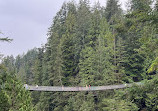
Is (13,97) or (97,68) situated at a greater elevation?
(97,68)

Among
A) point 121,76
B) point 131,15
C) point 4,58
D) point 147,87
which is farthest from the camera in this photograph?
point 121,76

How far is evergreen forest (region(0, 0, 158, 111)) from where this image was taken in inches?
211

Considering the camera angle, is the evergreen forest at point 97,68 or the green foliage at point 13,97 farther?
the evergreen forest at point 97,68

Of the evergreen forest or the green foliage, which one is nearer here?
the green foliage

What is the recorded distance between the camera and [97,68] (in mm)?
16719

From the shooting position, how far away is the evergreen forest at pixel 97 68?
535 cm

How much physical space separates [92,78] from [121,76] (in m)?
2.81

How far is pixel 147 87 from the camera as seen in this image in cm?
766

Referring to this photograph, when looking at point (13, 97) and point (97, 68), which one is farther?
point (97, 68)

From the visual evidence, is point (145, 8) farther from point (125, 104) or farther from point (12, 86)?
point (125, 104)

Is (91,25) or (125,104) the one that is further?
(91,25)

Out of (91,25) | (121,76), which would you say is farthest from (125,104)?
(91,25)

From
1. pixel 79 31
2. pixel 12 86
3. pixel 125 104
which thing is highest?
pixel 79 31

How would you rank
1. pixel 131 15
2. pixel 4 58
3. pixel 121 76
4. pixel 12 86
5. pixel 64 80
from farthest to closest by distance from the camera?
pixel 64 80, pixel 121 76, pixel 4 58, pixel 12 86, pixel 131 15
